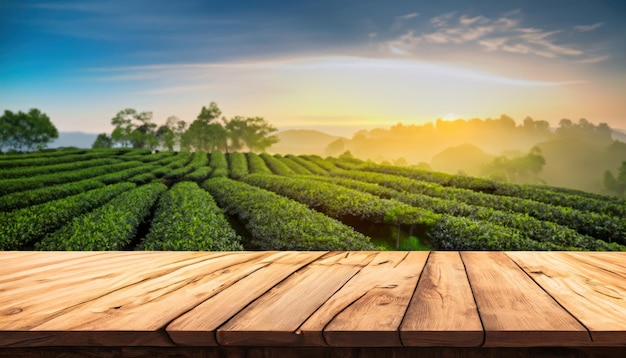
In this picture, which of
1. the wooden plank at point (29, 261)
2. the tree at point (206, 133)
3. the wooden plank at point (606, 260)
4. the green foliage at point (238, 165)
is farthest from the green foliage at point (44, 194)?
the wooden plank at point (606, 260)

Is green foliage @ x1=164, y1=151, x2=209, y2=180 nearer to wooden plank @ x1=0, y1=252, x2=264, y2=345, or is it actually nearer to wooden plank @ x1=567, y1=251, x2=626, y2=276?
wooden plank @ x1=0, y1=252, x2=264, y2=345

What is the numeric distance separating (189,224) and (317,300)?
3.35 m

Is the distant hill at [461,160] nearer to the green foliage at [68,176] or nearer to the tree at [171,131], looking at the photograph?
the tree at [171,131]

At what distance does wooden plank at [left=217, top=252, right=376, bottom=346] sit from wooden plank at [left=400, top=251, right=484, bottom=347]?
11.3 inches

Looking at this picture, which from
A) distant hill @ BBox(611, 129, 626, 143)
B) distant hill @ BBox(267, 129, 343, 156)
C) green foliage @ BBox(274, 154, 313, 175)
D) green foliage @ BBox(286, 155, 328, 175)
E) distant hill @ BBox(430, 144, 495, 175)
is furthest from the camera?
green foliage @ BBox(274, 154, 313, 175)

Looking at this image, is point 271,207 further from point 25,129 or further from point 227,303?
point 227,303

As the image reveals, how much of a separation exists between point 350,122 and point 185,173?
2594mm


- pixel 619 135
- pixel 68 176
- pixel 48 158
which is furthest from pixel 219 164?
pixel 619 135

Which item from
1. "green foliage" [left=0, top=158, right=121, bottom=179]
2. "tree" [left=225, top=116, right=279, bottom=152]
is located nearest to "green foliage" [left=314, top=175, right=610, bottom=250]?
"tree" [left=225, top=116, right=279, bottom=152]

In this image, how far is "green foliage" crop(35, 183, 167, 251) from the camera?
4074mm

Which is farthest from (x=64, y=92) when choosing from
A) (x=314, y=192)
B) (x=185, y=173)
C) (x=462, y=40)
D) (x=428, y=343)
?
(x=428, y=343)

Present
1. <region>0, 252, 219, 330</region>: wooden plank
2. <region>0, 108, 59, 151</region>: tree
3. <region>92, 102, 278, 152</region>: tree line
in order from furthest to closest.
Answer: <region>92, 102, 278, 152</region>: tree line
<region>0, 108, 59, 151</region>: tree
<region>0, 252, 219, 330</region>: wooden plank

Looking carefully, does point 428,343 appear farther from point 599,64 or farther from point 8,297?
point 599,64

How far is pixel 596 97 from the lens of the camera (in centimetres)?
432
